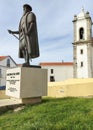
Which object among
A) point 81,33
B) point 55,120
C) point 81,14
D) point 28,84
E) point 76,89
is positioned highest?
point 81,14

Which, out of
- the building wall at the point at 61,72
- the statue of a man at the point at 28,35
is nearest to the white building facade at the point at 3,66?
the building wall at the point at 61,72

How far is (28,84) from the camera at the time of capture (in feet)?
28.5

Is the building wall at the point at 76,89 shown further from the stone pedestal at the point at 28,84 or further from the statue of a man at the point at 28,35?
the statue of a man at the point at 28,35

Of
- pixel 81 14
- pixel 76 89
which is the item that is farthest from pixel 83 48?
pixel 76 89

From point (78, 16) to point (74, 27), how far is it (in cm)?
264

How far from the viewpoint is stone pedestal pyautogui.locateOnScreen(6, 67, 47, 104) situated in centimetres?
855

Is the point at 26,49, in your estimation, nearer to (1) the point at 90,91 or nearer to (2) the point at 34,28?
(2) the point at 34,28

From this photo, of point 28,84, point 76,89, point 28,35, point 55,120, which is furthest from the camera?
point 76,89

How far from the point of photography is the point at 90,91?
36.2 ft

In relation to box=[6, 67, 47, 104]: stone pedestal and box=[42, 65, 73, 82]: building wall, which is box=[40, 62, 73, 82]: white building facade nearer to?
box=[42, 65, 73, 82]: building wall

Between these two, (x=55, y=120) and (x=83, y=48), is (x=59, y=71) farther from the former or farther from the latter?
(x=55, y=120)

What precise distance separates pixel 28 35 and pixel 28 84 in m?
1.76

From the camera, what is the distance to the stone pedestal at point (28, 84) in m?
8.55

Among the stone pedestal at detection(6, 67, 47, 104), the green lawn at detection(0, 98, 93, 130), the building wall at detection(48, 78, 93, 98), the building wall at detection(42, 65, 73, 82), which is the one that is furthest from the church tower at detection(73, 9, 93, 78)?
the green lawn at detection(0, 98, 93, 130)
